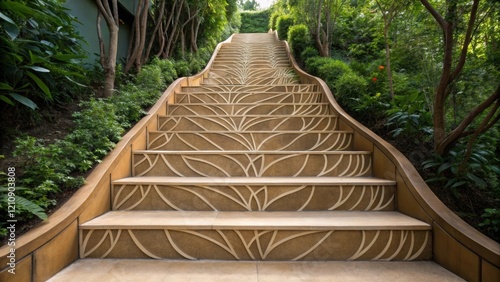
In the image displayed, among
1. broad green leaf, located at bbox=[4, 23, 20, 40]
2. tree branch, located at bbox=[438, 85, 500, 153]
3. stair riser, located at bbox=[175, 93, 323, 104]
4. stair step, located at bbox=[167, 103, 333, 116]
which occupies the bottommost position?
tree branch, located at bbox=[438, 85, 500, 153]

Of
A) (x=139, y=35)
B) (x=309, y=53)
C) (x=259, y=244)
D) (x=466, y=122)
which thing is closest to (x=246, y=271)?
(x=259, y=244)

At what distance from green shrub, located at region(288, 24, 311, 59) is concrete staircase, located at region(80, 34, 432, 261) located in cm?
384

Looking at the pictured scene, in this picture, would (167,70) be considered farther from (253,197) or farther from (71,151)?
(253,197)

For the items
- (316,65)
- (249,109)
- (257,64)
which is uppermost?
(257,64)

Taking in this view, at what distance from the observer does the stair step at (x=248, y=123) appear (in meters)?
2.79

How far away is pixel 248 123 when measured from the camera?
2838 mm

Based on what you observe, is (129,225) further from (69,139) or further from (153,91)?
(153,91)

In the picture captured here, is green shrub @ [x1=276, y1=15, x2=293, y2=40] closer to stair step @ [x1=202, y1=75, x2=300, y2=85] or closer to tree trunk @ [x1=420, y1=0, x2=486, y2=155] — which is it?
stair step @ [x1=202, y1=75, x2=300, y2=85]

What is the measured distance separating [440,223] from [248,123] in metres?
1.86

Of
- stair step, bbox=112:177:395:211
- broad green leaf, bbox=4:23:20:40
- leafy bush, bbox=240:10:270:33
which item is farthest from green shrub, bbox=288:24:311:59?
leafy bush, bbox=240:10:270:33

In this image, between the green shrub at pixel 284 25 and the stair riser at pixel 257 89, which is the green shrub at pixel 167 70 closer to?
the stair riser at pixel 257 89

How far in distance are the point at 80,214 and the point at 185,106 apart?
6.01 feet

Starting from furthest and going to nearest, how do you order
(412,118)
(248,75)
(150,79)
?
(248,75) < (150,79) < (412,118)

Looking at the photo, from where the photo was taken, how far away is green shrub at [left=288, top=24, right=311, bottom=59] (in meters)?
6.10
